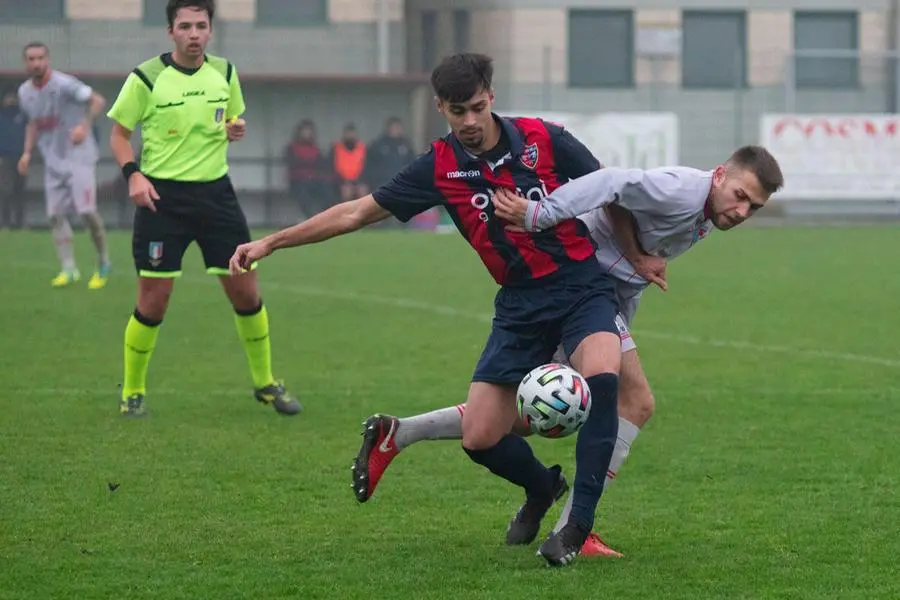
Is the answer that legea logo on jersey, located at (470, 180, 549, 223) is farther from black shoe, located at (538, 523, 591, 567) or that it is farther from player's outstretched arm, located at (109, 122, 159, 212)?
player's outstretched arm, located at (109, 122, 159, 212)

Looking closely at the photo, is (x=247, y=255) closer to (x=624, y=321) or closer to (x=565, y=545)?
(x=624, y=321)

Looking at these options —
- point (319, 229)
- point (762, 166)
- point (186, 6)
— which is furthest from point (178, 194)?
point (762, 166)

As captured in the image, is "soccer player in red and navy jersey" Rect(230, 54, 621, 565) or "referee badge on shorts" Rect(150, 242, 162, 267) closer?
"soccer player in red and navy jersey" Rect(230, 54, 621, 565)

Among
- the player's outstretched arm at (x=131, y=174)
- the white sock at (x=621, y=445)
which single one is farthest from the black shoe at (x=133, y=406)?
the white sock at (x=621, y=445)

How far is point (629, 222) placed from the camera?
627 centimetres

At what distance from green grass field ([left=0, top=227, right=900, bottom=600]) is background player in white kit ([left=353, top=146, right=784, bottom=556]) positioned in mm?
297

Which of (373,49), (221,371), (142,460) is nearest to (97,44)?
(373,49)

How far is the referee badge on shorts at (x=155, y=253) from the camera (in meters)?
9.34

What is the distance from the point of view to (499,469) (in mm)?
6281

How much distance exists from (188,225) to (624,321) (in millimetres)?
3621

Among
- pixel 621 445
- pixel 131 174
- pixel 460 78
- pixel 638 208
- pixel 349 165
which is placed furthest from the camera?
pixel 349 165

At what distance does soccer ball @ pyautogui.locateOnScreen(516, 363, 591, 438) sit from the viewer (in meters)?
5.87

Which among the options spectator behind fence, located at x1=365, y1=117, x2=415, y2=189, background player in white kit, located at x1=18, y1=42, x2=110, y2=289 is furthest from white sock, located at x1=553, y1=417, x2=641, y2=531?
spectator behind fence, located at x1=365, y1=117, x2=415, y2=189

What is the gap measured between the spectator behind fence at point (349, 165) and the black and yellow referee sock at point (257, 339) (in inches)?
801
